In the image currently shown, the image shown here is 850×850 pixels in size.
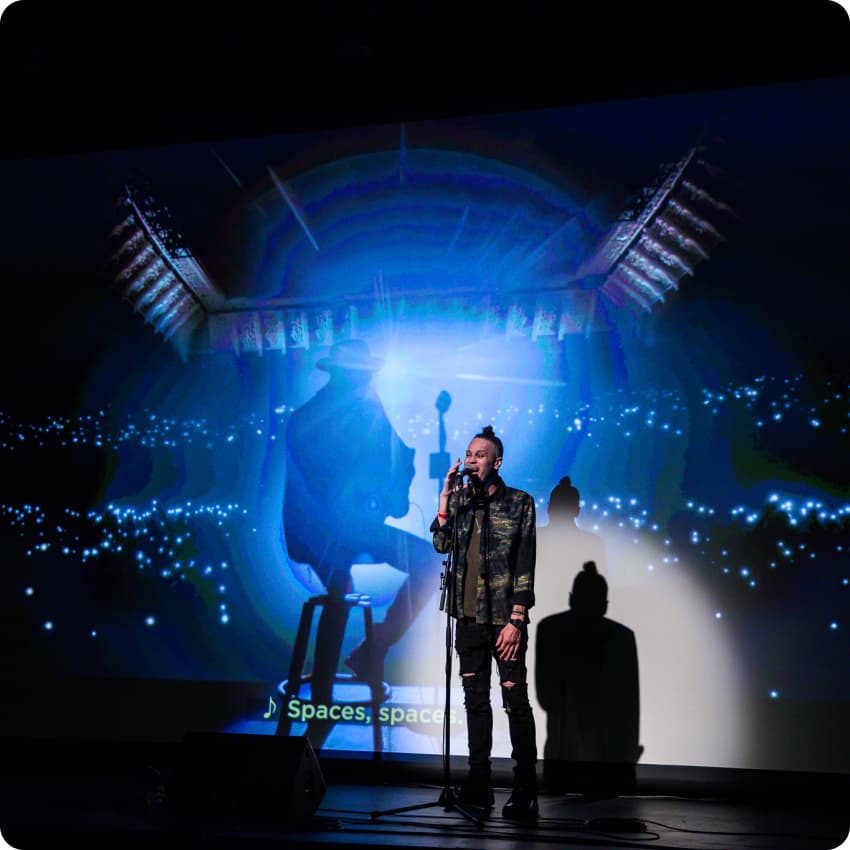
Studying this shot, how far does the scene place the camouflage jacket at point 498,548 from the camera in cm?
384

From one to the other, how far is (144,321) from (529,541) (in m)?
2.98

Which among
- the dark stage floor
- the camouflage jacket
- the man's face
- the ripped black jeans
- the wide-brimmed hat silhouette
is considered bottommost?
the dark stage floor

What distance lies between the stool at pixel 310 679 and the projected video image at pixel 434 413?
17 mm

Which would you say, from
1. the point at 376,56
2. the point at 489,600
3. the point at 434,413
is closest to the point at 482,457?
the point at 489,600

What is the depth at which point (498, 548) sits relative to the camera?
3.92m

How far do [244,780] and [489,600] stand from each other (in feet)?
3.93

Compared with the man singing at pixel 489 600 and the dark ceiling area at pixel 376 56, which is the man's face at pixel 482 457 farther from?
the dark ceiling area at pixel 376 56

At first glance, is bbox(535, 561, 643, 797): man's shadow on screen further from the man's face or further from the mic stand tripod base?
the man's face

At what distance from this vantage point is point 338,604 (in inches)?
199

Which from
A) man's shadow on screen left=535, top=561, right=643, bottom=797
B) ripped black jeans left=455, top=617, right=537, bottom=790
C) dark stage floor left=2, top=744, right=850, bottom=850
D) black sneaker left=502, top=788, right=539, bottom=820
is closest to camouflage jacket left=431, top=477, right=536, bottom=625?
ripped black jeans left=455, top=617, right=537, bottom=790

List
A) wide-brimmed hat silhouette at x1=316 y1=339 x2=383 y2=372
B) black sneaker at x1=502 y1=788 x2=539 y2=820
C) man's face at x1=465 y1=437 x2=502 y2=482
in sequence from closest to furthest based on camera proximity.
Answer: black sneaker at x1=502 y1=788 x2=539 y2=820 < man's face at x1=465 y1=437 x2=502 y2=482 < wide-brimmed hat silhouette at x1=316 y1=339 x2=383 y2=372

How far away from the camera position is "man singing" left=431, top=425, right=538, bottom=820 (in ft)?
12.4

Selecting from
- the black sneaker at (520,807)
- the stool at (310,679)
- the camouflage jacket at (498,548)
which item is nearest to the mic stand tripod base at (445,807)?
the black sneaker at (520,807)

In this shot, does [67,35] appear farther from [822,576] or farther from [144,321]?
[822,576]
